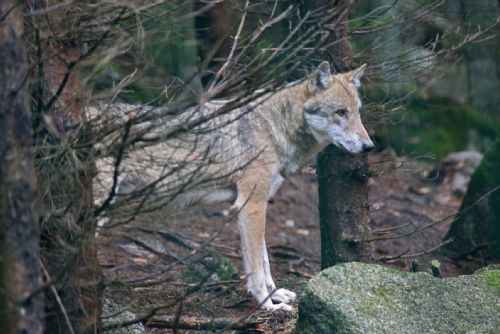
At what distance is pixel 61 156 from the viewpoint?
15.5 ft

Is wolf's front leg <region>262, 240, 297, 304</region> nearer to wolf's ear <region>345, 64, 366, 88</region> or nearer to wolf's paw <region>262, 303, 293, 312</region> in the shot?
wolf's paw <region>262, 303, 293, 312</region>

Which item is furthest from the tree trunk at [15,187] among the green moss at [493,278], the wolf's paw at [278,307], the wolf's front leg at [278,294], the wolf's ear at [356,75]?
the wolf's ear at [356,75]

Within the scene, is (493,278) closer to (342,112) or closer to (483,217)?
(342,112)

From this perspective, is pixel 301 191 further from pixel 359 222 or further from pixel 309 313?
pixel 309 313

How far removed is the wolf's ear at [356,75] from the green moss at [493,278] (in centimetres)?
193

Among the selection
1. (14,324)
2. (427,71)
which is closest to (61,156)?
(14,324)

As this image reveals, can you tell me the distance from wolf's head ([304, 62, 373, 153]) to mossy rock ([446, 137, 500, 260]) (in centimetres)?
312

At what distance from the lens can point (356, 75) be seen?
7.53 meters

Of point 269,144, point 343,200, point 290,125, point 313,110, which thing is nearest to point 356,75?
point 313,110

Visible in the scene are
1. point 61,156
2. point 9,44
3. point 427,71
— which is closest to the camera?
point 9,44

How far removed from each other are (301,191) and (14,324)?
358 inches

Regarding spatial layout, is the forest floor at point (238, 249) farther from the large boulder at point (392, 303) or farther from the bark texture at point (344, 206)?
the large boulder at point (392, 303)

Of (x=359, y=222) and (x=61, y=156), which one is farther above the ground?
(x=61, y=156)

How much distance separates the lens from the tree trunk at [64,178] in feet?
15.1
